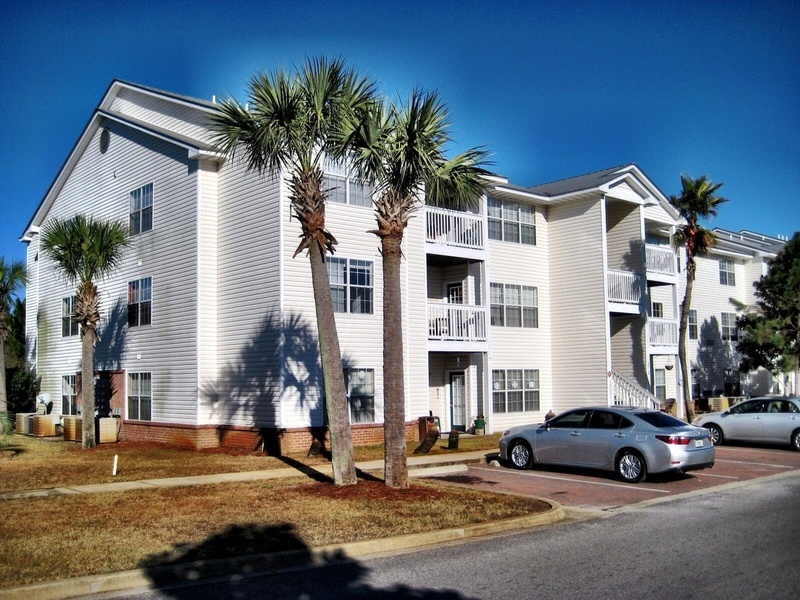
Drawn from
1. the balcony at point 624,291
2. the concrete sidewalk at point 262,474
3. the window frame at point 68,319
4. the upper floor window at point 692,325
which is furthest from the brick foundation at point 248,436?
the upper floor window at point 692,325

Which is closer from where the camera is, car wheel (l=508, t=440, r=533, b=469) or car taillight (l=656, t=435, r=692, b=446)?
car taillight (l=656, t=435, r=692, b=446)

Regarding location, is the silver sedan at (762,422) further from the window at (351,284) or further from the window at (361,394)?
the window at (351,284)

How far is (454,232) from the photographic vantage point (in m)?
25.9

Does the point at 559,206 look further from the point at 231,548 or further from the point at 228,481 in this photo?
the point at 231,548

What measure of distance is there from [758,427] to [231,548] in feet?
59.4

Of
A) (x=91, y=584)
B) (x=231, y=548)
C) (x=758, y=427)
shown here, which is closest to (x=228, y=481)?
(x=231, y=548)

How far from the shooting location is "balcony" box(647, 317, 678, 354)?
30.9 meters

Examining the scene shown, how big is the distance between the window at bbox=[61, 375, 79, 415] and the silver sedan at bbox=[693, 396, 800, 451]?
22.2 m

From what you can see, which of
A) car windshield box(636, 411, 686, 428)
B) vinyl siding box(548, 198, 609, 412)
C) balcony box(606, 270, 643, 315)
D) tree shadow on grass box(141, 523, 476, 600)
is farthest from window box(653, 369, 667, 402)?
tree shadow on grass box(141, 523, 476, 600)

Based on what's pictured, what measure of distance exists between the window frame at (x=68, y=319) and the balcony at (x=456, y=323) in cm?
1405

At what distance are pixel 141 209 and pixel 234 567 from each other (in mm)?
19820

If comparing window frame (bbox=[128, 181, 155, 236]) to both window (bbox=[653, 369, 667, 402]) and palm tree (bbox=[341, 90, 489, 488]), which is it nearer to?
palm tree (bbox=[341, 90, 489, 488])

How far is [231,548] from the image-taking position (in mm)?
9641

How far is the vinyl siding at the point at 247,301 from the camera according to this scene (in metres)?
21.3
